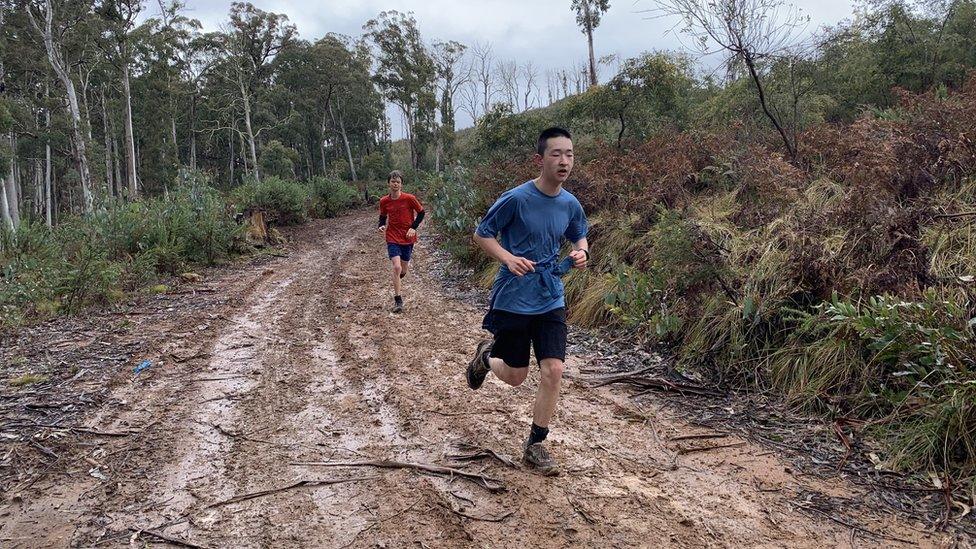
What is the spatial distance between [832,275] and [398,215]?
5358 millimetres

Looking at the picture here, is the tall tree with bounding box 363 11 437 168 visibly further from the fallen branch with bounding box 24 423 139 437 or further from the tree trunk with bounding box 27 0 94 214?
the fallen branch with bounding box 24 423 139 437

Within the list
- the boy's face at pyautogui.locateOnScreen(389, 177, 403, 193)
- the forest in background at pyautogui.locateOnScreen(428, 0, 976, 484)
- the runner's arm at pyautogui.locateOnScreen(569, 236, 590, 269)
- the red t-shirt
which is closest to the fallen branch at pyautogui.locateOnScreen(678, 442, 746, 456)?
the forest in background at pyautogui.locateOnScreen(428, 0, 976, 484)

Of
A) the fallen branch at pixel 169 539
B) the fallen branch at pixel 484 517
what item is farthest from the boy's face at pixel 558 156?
the fallen branch at pixel 169 539

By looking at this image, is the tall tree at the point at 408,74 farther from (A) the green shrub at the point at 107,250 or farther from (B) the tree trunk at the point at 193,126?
(A) the green shrub at the point at 107,250

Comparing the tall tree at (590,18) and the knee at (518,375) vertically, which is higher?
the tall tree at (590,18)

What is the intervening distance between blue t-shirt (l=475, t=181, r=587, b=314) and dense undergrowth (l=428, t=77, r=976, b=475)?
1.95 m

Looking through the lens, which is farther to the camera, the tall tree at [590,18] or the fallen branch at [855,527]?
the tall tree at [590,18]

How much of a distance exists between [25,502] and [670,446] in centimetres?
361

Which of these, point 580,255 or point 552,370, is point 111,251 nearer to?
point 552,370

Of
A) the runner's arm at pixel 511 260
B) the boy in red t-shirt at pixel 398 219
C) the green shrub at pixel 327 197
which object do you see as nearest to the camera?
the runner's arm at pixel 511 260

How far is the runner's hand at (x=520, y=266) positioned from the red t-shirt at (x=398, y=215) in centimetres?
513

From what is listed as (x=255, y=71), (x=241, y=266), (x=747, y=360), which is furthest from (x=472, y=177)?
(x=255, y=71)

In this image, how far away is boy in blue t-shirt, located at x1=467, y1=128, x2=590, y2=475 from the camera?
127 inches

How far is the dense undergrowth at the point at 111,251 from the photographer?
759 cm
